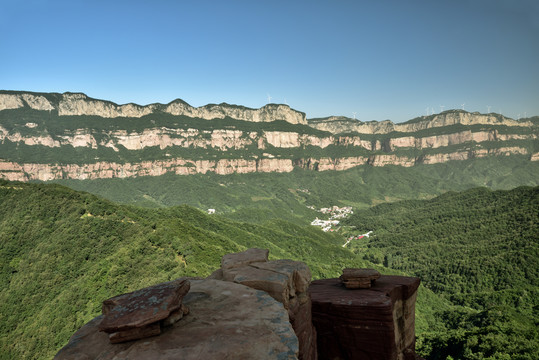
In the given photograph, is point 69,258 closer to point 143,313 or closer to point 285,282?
point 285,282

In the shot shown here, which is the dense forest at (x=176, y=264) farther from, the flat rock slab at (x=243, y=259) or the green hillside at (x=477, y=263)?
the flat rock slab at (x=243, y=259)

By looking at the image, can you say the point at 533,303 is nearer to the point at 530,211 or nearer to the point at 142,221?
the point at 530,211

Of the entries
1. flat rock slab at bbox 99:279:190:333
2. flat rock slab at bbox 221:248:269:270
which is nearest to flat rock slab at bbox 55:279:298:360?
flat rock slab at bbox 99:279:190:333

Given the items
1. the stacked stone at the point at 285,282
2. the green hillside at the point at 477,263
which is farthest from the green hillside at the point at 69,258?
the stacked stone at the point at 285,282

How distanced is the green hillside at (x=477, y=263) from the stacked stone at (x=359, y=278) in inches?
1229

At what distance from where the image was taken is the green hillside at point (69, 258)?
42156 mm

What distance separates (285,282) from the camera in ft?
37.3

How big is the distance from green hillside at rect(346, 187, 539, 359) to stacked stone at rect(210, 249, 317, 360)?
119 ft

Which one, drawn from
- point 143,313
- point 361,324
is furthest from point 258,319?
point 361,324

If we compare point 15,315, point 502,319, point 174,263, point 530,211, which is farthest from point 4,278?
point 530,211

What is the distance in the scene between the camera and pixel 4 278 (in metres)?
51.8

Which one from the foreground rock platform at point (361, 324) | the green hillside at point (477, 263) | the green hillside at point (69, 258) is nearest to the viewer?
the foreground rock platform at point (361, 324)

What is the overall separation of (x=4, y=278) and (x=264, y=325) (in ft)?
222

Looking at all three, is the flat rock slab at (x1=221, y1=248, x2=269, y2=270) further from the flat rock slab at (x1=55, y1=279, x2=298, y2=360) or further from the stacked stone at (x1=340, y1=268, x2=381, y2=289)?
the stacked stone at (x1=340, y1=268, x2=381, y2=289)
